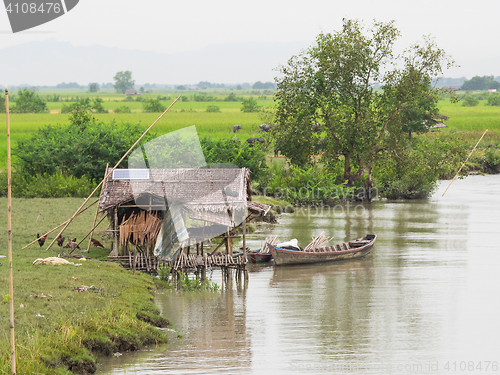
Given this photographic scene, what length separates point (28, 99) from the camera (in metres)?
67.8

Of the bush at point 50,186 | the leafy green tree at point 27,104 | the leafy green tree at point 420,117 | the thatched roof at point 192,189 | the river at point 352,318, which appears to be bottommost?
the river at point 352,318

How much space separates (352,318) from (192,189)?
4836mm

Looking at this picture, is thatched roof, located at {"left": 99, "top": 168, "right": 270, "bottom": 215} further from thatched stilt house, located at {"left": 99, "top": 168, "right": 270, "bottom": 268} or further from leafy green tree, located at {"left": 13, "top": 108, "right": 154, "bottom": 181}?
leafy green tree, located at {"left": 13, "top": 108, "right": 154, "bottom": 181}

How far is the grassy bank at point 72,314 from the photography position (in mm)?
8211

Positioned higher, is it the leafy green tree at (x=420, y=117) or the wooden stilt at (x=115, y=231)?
the leafy green tree at (x=420, y=117)

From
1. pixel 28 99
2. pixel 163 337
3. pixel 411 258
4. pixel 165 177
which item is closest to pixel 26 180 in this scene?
pixel 165 177

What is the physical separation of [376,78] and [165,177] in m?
18.5

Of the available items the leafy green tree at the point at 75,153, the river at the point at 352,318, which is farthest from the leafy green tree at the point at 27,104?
the river at the point at 352,318

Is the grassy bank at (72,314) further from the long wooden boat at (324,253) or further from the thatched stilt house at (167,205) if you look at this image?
the long wooden boat at (324,253)

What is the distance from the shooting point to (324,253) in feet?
54.2

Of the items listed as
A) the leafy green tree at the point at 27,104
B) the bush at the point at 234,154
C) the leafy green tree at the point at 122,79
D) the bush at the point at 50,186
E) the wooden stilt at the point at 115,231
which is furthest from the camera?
the leafy green tree at the point at 122,79

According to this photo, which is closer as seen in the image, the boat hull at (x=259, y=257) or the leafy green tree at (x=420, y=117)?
the boat hull at (x=259, y=257)

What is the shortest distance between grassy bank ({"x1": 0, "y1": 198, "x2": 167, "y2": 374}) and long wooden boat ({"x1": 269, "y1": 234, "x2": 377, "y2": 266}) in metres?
4.00

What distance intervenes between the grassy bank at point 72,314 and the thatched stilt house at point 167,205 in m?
0.87
